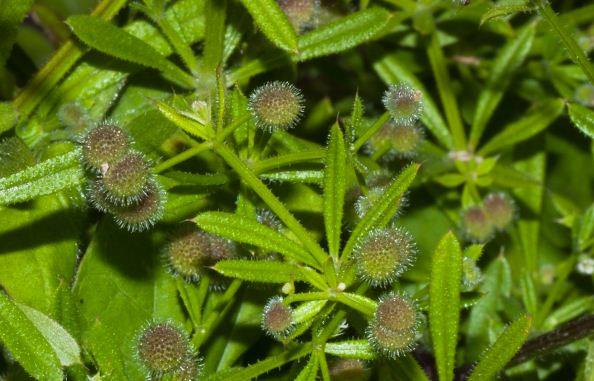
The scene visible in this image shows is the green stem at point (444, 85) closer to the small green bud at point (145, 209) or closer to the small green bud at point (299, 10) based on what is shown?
the small green bud at point (299, 10)

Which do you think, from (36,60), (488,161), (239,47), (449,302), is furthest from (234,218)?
(36,60)

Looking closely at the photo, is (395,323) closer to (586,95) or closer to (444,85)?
(444,85)

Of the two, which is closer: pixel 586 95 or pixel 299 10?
pixel 299 10

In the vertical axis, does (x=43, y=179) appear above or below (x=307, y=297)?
above

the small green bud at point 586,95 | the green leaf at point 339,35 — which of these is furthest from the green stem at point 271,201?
the small green bud at point 586,95

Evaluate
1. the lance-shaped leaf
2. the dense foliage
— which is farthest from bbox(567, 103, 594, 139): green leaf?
the lance-shaped leaf

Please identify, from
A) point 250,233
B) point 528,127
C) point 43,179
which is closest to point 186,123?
point 250,233

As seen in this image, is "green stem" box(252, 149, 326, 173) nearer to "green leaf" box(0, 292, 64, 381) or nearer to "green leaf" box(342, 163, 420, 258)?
"green leaf" box(342, 163, 420, 258)

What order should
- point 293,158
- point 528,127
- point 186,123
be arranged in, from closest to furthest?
Result: 1. point 186,123
2. point 293,158
3. point 528,127
